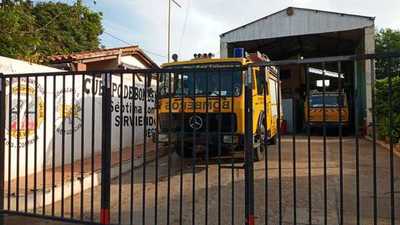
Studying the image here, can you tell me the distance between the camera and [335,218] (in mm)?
6781

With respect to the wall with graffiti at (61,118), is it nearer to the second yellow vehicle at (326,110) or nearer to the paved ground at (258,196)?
the paved ground at (258,196)

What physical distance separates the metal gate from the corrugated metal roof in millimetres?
9470

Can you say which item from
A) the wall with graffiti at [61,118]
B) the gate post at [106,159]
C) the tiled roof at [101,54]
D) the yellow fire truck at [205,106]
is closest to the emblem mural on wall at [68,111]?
the wall with graffiti at [61,118]

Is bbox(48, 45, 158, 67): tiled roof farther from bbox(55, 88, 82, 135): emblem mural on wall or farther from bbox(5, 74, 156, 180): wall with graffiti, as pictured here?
bbox(55, 88, 82, 135): emblem mural on wall

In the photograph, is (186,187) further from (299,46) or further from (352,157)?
(299,46)

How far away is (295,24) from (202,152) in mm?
14685

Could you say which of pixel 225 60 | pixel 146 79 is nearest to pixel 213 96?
pixel 146 79

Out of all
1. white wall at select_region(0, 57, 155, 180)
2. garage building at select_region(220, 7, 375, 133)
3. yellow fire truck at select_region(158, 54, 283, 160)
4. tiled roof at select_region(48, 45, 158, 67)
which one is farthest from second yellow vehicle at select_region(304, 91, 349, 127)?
garage building at select_region(220, 7, 375, 133)

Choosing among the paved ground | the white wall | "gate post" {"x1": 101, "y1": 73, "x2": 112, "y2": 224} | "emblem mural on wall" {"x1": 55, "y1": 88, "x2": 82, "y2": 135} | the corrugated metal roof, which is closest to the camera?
"gate post" {"x1": 101, "y1": 73, "x2": 112, "y2": 224}

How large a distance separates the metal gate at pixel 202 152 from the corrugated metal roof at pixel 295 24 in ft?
31.1

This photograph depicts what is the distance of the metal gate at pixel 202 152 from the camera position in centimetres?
523

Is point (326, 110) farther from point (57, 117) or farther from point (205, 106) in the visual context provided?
point (57, 117)

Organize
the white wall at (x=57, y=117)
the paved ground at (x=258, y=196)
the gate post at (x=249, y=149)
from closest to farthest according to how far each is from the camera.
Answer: the gate post at (x=249, y=149) < the paved ground at (x=258, y=196) < the white wall at (x=57, y=117)

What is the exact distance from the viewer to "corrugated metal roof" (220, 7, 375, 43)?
21.3 m
